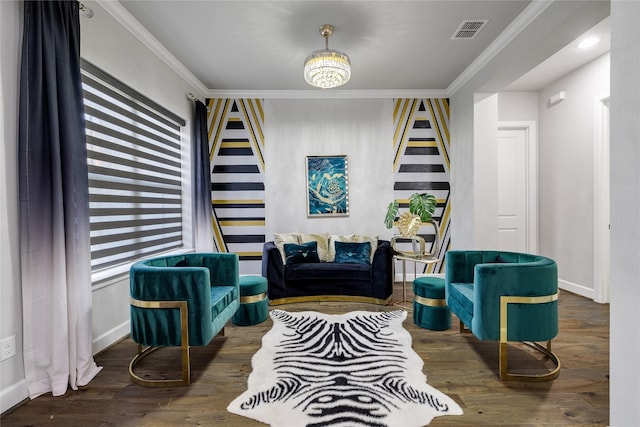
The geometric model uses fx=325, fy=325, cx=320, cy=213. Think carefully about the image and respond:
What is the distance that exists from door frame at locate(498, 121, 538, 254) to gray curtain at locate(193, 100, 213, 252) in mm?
4265

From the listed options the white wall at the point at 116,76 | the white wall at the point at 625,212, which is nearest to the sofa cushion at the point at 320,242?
the white wall at the point at 116,76

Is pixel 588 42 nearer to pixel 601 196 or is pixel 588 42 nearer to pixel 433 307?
pixel 601 196

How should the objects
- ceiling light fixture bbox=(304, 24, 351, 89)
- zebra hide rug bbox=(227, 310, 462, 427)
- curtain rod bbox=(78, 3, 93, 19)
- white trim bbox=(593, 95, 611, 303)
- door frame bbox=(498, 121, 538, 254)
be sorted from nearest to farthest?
zebra hide rug bbox=(227, 310, 462, 427)
curtain rod bbox=(78, 3, 93, 19)
ceiling light fixture bbox=(304, 24, 351, 89)
white trim bbox=(593, 95, 611, 303)
door frame bbox=(498, 121, 538, 254)

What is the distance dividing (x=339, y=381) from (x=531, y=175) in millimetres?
4273

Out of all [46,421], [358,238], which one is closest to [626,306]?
[46,421]

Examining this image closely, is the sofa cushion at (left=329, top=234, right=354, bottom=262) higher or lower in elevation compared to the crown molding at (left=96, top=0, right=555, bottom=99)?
lower

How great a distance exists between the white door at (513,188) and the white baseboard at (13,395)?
5403 millimetres

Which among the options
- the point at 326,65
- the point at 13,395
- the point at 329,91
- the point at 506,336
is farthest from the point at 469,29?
the point at 13,395

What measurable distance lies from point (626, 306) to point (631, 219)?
0.29 m

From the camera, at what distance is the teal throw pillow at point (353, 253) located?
4.24 meters

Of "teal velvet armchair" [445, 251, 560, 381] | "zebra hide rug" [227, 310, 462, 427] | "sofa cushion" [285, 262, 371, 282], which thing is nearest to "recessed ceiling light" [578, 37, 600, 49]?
"teal velvet armchair" [445, 251, 560, 381]

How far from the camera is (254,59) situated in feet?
12.4

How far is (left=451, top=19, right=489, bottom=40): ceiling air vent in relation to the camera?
10.1 feet

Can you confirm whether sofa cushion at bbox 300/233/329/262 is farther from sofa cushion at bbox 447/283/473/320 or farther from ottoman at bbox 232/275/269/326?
sofa cushion at bbox 447/283/473/320
